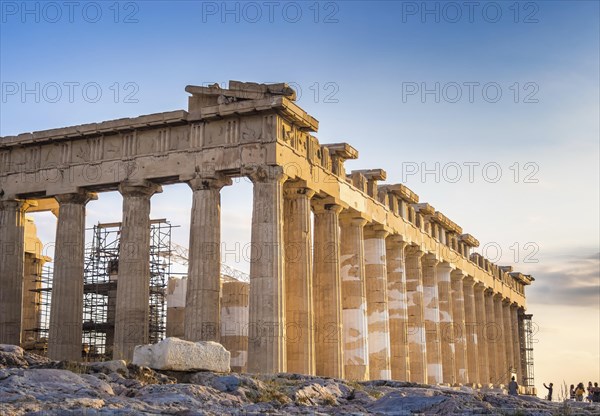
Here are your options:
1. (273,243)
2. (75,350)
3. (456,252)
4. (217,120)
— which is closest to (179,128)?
(217,120)

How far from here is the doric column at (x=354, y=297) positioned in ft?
120

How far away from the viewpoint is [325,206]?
3522 centimetres

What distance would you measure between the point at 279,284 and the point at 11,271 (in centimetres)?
1180

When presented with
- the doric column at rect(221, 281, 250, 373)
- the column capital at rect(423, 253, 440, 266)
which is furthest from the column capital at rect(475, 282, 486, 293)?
the doric column at rect(221, 281, 250, 373)

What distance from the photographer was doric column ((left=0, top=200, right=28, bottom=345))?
114ft

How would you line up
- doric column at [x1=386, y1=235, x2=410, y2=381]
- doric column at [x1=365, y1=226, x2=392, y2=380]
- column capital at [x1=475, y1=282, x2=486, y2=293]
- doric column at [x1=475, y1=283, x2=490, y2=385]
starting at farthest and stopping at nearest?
column capital at [x1=475, y1=282, x2=486, y2=293]
doric column at [x1=475, y1=283, x2=490, y2=385]
doric column at [x1=386, y1=235, x2=410, y2=381]
doric column at [x1=365, y1=226, x2=392, y2=380]

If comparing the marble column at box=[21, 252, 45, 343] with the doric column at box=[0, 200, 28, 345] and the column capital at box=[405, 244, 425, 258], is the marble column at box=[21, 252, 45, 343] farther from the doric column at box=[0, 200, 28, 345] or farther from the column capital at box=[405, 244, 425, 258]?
the column capital at box=[405, 244, 425, 258]

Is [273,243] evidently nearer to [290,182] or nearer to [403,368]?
[290,182]

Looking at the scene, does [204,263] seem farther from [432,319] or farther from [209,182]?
[432,319]

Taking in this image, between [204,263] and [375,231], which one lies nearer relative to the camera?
[204,263]

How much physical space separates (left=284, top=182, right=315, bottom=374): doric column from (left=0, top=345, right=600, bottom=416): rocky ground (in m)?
10.6

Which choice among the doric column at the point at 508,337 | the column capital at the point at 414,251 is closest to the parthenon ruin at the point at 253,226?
the column capital at the point at 414,251

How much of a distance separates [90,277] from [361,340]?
1702 cm

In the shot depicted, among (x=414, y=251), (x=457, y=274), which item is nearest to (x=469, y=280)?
(x=457, y=274)
